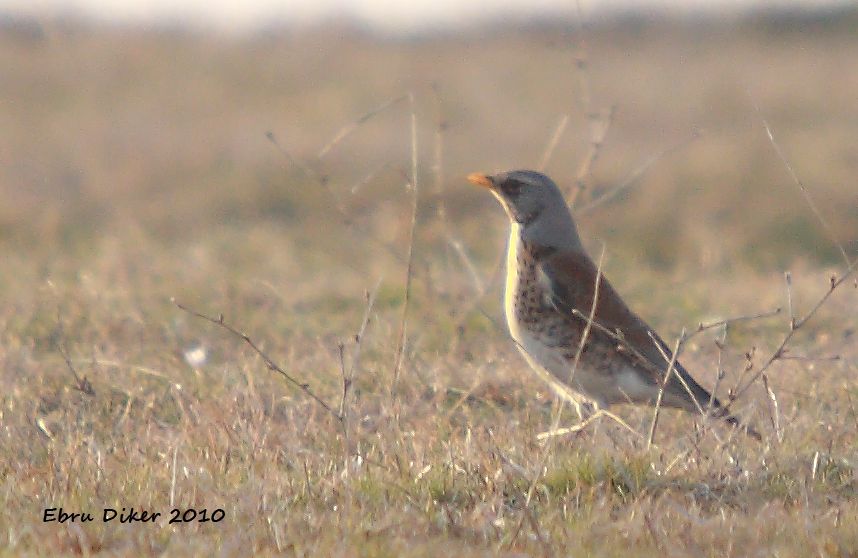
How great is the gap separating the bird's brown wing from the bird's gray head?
0.27 ft

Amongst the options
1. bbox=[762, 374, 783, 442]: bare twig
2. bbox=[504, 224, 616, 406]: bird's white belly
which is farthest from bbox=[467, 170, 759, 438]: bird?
bbox=[762, 374, 783, 442]: bare twig

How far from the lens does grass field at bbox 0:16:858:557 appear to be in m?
3.99

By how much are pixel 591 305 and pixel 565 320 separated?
8.9 inches

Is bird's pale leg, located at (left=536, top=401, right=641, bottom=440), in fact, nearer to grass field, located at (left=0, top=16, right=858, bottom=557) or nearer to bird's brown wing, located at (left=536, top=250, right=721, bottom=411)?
grass field, located at (left=0, top=16, right=858, bottom=557)

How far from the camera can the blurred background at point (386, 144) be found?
33.9ft

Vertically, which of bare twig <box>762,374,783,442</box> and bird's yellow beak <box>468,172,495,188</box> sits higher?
bird's yellow beak <box>468,172,495,188</box>

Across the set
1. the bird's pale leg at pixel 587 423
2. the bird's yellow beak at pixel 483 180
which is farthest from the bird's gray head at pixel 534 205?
the bird's pale leg at pixel 587 423

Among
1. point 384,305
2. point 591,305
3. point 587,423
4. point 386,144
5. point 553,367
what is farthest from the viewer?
point 386,144

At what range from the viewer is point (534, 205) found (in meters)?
5.88

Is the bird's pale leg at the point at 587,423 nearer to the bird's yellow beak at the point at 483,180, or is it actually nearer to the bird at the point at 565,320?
the bird at the point at 565,320

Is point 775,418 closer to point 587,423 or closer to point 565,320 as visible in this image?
→ point 587,423

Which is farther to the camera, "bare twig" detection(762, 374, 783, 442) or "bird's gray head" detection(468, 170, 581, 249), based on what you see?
"bird's gray head" detection(468, 170, 581, 249)

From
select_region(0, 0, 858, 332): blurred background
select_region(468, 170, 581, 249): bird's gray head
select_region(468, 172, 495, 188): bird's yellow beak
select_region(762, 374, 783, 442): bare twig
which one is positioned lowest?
select_region(0, 0, 858, 332): blurred background

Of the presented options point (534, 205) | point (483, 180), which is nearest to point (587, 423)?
point (534, 205)
